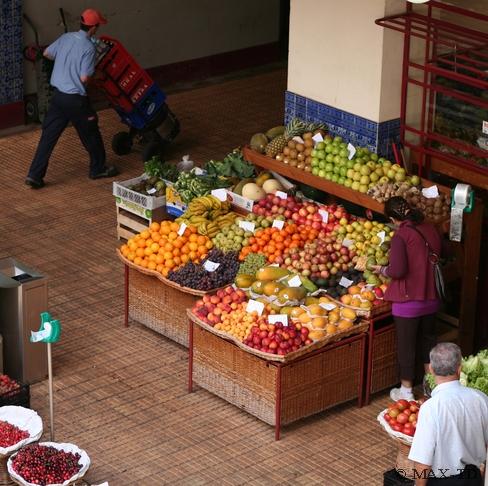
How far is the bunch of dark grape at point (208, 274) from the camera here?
35.1 ft

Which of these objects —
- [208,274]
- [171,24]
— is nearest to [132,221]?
[208,274]

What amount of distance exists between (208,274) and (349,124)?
226 cm

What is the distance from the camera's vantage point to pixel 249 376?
32.8 ft

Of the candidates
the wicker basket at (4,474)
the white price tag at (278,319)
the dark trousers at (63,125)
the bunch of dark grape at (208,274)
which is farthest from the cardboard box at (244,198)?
the wicker basket at (4,474)

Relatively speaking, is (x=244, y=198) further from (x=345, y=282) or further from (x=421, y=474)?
(x=421, y=474)

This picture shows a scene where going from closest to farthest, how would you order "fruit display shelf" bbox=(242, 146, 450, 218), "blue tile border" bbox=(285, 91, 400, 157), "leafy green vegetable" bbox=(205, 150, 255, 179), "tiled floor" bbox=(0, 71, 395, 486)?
"tiled floor" bbox=(0, 71, 395, 486)
"fruit display shelf" bbox=(242, 146, 450, 218)
"blue tile border" bbox=(285, 91, 400, 157)
"leafy green vegetable" bbox=(205, 150, 255, 179)

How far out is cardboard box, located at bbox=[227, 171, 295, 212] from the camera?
1192 cm

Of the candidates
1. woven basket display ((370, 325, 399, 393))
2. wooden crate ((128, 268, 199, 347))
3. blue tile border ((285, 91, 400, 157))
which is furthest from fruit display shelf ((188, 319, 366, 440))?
blue tile border ((285, 91, 400, 157))

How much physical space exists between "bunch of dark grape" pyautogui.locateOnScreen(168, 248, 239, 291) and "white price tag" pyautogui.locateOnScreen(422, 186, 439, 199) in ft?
5.62

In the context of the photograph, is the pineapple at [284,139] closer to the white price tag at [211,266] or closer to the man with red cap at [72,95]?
the white price tag at [211,266]

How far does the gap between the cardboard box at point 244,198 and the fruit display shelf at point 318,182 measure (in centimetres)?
10

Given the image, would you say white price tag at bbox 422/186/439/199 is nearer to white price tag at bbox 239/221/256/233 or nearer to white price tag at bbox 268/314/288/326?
white price tag at bbox 239/221/256/233

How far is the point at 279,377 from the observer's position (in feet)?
31.6

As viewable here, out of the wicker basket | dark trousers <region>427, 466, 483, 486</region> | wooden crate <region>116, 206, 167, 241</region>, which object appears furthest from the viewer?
wooden crate <region>116, 206, 167, 241</region>
